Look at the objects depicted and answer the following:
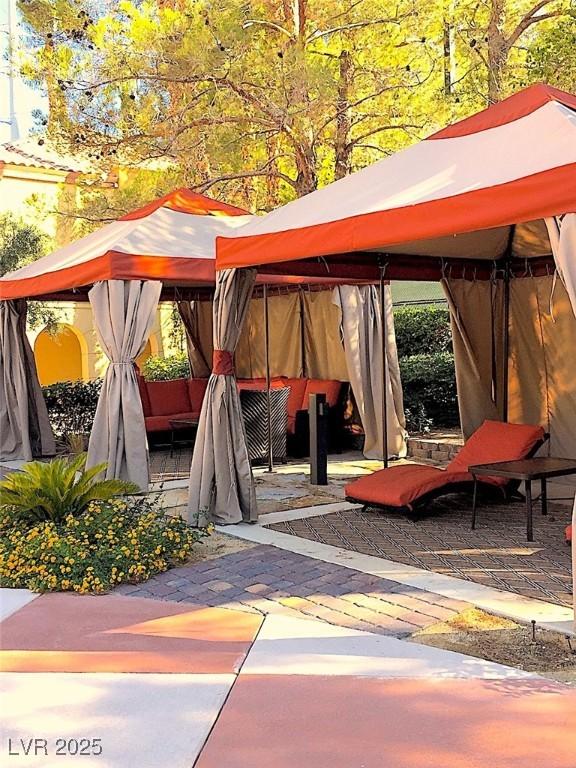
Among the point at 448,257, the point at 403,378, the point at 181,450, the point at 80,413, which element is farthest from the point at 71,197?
the point at 448,257

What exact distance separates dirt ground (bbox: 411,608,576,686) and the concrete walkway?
127 mm

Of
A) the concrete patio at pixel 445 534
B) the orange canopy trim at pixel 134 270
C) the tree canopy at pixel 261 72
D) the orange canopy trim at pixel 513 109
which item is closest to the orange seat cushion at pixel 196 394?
the tree canopy at pixel 261 72

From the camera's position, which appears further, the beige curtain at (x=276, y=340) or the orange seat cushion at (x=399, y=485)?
the beige curtain at (x=276, y=340)

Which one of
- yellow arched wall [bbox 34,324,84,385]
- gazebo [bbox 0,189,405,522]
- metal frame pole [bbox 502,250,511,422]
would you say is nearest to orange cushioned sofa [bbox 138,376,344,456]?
gazebo [bbox 0,189,405,522]

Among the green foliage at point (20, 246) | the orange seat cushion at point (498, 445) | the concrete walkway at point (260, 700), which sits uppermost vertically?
Answer: the green foliage at point (20, 246)

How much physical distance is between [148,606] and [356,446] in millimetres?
7132

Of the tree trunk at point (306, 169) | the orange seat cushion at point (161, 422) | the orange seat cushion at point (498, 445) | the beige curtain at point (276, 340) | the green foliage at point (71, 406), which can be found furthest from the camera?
the green foliage at point (71, 406)

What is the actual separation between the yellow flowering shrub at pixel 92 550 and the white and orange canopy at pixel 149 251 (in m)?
3.21

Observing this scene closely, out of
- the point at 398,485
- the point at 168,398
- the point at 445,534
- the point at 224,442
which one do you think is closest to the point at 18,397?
the point at 168,398

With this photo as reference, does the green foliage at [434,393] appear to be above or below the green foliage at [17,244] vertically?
below

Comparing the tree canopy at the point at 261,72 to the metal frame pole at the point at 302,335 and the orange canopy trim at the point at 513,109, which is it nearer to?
the metal frame pole at the point at 302,335

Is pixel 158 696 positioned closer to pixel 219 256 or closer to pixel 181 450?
pixel 219 256

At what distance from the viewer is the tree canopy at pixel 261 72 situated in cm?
1159

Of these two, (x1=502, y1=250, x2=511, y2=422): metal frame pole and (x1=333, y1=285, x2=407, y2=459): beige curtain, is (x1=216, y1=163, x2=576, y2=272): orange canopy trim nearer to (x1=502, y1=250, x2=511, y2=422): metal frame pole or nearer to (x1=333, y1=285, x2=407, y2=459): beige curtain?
(x1=502, y1=250, x2=511, y2=422): metal frame pole
